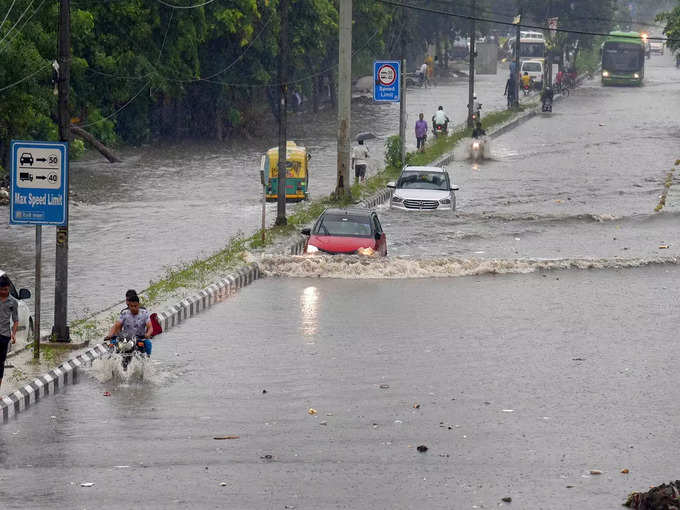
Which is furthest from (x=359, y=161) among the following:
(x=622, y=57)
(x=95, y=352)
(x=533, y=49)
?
(x=533, y=49)

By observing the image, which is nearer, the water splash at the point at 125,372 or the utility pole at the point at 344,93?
the water splash at the point at 125,372

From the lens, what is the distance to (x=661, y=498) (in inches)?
449

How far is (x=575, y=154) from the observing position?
54562 millimetres

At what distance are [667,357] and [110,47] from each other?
33.0 meters

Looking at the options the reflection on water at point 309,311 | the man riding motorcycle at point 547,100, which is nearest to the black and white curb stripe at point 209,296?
the reflection on water at point 309,311

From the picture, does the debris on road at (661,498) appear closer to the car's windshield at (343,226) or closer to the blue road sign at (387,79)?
the car's windshield at (343,226)

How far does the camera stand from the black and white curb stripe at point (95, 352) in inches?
619

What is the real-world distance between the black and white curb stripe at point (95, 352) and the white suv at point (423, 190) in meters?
9.60

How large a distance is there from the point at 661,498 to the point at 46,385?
8.07m

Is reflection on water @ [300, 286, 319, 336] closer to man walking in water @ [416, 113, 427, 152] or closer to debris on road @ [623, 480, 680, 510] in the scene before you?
debris on road @ [623, 480, 680, 510]

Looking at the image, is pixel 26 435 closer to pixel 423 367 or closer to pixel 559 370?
pixel 423 367

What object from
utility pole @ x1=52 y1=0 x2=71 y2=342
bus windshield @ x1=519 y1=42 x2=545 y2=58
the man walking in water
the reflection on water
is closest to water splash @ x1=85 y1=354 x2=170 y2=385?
utility pole @ x1=52 y1=0 x2=71 y2=342

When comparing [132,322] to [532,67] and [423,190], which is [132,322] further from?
[532,67]

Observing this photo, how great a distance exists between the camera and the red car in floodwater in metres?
27.0
